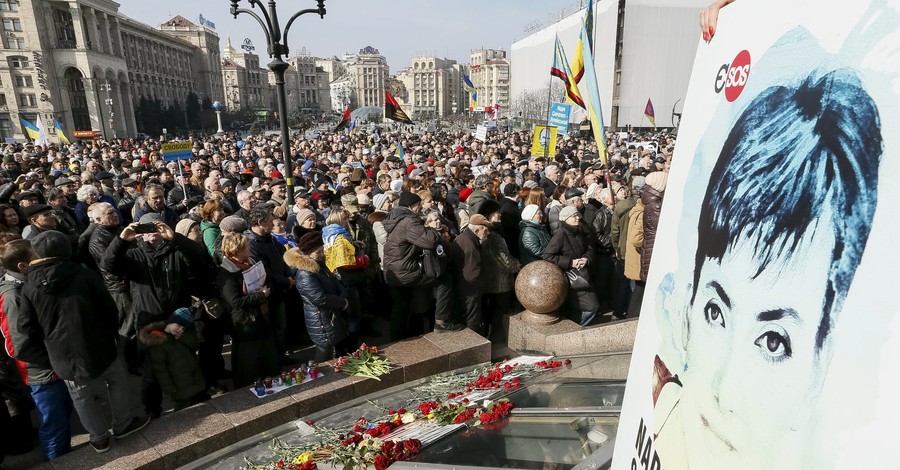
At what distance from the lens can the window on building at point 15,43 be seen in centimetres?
6066

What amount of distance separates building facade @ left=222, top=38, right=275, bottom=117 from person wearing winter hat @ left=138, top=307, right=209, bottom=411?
5043 inches

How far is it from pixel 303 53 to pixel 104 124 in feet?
353

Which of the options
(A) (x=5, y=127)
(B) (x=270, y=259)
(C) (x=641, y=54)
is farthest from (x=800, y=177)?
(A) (x=5, y=127)

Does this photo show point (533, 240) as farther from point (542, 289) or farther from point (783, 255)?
point (783, 255)

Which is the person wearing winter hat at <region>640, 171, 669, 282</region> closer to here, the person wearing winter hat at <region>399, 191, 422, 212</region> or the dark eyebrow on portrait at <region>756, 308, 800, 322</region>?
the person wearing winter hat at <region>399, 191, 422, 212</region>

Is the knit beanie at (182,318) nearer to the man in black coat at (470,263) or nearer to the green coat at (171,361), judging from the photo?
the green coat at (171,361)

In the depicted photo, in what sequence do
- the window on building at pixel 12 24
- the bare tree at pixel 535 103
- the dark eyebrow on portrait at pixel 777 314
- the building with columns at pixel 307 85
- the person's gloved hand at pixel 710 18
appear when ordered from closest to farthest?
the dark eyebrow on portrait at pixel 777 314
the person's gloved hand at pixel 710 18
the window on building at pixel 12 24
the bare tree at pixel 535 103
the building with columns at pixel 307 85

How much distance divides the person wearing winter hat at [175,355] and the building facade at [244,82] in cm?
12810

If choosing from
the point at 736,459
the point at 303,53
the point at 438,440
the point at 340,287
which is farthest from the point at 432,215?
the point at 303,53

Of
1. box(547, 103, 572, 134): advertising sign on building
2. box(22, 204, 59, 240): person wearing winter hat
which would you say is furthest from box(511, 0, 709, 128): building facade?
box(22, 204, 59, 240): person wearing winter hat

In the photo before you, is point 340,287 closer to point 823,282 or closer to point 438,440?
point 438,440

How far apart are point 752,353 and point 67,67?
81.1 meters

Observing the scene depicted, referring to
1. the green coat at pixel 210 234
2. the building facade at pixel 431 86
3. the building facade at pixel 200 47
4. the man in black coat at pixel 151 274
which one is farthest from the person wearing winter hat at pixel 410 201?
A: the building facade at pixel 431 86

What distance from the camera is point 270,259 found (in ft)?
17.0
